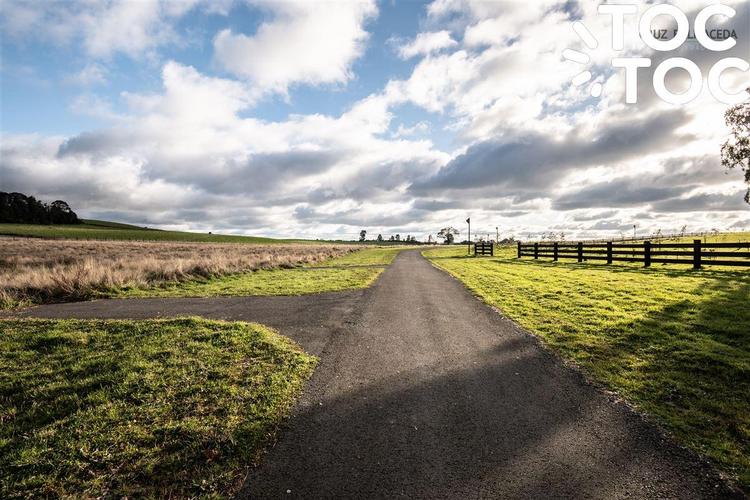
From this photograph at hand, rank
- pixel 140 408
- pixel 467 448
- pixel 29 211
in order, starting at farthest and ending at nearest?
pixel 29 211 → pixel 140 408 → pixel 467 448

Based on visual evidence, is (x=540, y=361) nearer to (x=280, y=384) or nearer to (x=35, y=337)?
(x=280, y=384)

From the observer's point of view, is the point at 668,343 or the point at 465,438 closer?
the point at 465,438

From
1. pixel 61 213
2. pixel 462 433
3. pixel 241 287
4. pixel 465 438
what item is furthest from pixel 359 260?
pixel 61 213

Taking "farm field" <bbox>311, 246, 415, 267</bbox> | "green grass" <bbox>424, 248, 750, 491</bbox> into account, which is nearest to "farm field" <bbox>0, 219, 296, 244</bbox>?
"farm field" <bbox>311, 246, 415, 267</bbox>

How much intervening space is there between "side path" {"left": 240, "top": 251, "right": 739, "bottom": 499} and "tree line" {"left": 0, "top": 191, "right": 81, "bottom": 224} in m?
149

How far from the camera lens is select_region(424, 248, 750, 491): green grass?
4363 mm

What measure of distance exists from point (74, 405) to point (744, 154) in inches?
1493

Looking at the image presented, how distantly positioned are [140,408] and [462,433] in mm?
4327

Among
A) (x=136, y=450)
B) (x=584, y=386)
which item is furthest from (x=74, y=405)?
(x=584, y=386)

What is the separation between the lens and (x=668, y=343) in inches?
287

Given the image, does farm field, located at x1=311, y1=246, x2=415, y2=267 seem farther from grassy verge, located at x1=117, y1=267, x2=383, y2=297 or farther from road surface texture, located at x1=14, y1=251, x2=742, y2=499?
road surface texture, located at x1=14, y1=251, x2=742, y2=499

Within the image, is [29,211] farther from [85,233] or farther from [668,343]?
[668,343]

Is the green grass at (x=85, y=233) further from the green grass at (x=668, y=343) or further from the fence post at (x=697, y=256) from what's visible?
the fence post at (x=697, y=256)

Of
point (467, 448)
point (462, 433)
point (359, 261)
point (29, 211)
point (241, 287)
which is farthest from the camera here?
point (29, 211)
